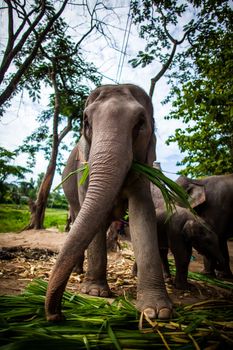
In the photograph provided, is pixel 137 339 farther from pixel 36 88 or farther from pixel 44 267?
pixel 36 88

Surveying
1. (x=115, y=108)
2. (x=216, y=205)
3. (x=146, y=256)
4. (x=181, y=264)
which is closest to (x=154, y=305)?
(x=146, y=256)

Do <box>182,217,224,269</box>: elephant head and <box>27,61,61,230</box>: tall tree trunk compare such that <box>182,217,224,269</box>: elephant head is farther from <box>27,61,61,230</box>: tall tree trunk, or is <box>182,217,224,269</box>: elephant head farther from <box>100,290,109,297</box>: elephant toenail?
<box>27,61,61,230</box>: tall tree trunk

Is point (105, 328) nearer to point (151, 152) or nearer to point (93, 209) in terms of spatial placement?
point (93, 209)

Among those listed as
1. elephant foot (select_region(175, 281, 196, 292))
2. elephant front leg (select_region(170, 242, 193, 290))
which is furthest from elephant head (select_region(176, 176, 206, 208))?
elephant foot (select_region(175, 281, 196, 292))

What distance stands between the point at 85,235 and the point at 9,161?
22.8 m

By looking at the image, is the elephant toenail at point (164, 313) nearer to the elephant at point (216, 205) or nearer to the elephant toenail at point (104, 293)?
the elephant toenail at point (104, 293)

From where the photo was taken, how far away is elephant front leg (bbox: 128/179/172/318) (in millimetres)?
2304

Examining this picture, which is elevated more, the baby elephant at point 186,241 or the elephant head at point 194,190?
the elephant head at point 194,190

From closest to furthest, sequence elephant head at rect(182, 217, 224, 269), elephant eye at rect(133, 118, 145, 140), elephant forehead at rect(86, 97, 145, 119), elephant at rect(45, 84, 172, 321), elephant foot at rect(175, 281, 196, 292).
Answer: elephant at rect(45, 84, 172, 321) < elephant forehead at rect(86, 97, 145, 119) < elephant eye at rect(133, 118, 145, 140) < elephant foot at rect(175, 281, 196, 292) < elephant head at rect(182, 217, 224, 269)

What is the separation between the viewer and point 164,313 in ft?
7.20

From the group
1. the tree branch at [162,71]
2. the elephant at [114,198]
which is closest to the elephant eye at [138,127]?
the elephant at [114,198]

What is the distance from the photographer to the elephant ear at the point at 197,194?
572 centimetres

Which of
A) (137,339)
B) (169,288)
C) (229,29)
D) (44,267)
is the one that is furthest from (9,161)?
(137,339)

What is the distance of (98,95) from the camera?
3119 mm
